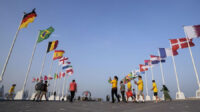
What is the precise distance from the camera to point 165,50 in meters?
21.1

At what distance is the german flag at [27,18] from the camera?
15874 millimetres

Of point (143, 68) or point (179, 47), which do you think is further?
point (143, 68)

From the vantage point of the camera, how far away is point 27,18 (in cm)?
1608

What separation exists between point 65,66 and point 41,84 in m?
15.7

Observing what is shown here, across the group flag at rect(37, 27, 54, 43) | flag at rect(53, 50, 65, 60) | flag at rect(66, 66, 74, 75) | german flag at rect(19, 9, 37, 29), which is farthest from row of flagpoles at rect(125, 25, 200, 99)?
german flag at rect(19, 9, 37, 29)

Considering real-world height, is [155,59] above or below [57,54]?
below

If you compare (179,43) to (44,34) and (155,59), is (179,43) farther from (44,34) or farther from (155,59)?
(44,34)

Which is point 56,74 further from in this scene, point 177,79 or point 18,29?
point 177,79

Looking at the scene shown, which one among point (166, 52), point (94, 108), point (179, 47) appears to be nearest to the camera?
point (94, 108)

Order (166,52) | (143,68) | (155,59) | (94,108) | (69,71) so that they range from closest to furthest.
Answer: (94,108)
(166,52)
(155,59)
(143,68)
(69,71)

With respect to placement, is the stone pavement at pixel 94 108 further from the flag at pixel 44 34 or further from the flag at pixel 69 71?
the flag at pixel 69 71

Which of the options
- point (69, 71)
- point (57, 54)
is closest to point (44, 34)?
point (57, 54)

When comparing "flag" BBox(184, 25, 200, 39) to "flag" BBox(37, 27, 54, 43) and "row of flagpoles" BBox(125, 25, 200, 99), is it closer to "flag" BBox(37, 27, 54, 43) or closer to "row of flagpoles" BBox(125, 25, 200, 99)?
"row of flagpoles" BBox(125, 25, 200, 99)

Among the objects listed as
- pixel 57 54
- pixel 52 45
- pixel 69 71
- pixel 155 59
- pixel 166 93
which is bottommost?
pixel 166 93
